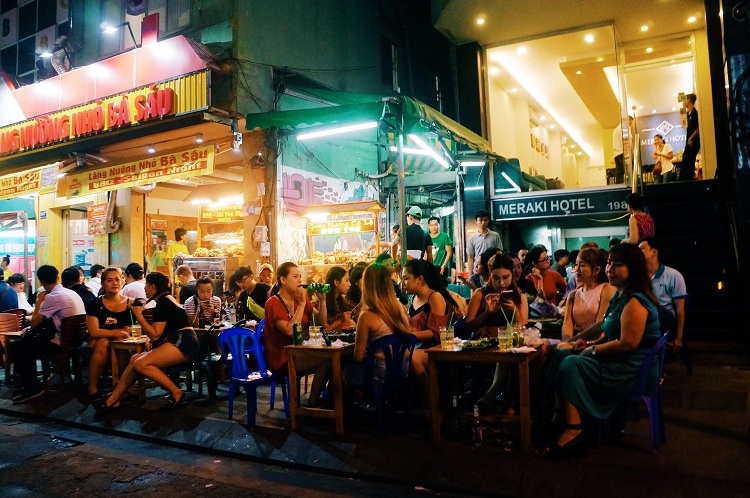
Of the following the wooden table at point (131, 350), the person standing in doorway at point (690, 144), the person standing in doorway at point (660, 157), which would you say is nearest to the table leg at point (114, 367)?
the wooden table at point (131, 350)

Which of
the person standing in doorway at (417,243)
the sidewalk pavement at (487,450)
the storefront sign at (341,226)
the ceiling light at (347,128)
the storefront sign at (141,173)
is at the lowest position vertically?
the sidewalk pavement at (487,450)

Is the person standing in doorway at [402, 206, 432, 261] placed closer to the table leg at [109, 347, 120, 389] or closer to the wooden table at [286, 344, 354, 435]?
the wooden table at [286, 344, 354, 435]

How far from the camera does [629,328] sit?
14.3 feet

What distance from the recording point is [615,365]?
443 centimetres

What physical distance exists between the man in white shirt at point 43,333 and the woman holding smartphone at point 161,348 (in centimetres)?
192

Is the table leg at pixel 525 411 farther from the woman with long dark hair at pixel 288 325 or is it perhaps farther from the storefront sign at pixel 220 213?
the storefront sign at pixel 220 213

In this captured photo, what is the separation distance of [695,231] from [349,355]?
7.18m

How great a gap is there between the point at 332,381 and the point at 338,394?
6.5 inches

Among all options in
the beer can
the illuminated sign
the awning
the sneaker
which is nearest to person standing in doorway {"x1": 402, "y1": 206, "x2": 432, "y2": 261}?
the awning

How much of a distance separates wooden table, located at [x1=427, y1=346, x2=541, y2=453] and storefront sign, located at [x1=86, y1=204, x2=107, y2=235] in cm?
1166

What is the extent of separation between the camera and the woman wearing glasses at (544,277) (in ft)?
25.9

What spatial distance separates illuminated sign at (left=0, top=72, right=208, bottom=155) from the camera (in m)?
10.5

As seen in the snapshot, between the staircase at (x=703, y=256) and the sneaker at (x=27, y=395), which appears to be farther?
the staircase at (x=703, y=256)

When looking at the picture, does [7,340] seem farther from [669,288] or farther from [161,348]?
[669,288]
